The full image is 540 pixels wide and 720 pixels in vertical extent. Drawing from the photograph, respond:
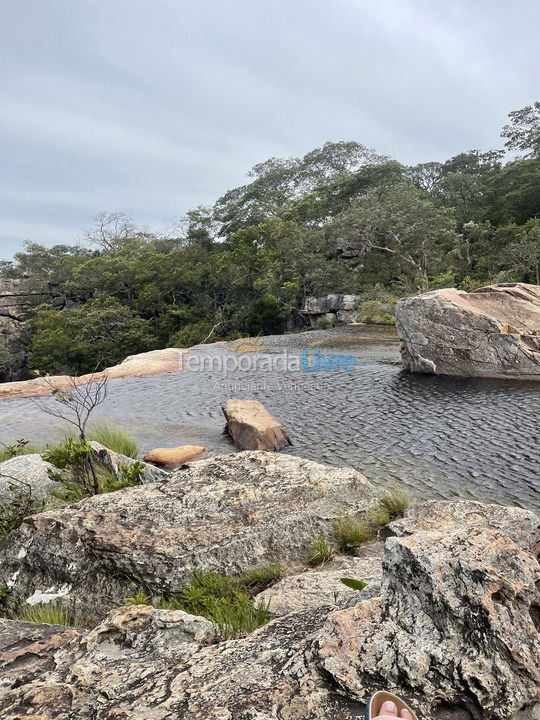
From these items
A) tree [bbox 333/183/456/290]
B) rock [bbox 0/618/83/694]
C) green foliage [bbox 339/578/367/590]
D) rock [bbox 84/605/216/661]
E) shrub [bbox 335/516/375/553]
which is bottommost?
shrub [bbox 335/516/375/553]

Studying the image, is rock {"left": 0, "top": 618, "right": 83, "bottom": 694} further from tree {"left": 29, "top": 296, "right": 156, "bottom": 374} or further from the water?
tree {"left": 29, "top": 296, "right": 156, "bottom": 374}

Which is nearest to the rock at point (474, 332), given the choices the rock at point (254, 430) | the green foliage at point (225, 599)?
the rock at point (254, 430)

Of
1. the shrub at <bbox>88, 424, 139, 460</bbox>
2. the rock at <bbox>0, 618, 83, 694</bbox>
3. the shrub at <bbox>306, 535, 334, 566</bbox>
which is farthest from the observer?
the shrub at <bbox>88, 424, 139, 460</bbox>

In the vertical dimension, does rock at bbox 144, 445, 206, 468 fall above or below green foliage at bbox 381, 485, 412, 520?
below

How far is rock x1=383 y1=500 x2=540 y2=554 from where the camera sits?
147 inches

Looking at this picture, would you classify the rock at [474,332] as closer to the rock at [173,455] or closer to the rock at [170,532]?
the rock at [173,455]

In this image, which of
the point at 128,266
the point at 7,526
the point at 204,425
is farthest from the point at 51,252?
the point at 7,526

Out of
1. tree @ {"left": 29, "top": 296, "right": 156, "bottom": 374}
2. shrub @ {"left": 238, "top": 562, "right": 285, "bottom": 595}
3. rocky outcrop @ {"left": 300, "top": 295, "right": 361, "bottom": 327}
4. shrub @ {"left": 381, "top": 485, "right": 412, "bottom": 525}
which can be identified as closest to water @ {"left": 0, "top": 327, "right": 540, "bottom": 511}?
shrub @ {"left": 381, "top": 485, "right": 412, "bottom": 525}

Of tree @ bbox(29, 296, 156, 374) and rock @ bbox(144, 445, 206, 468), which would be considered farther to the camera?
tree @ bbox(29, 296, 156, 374)

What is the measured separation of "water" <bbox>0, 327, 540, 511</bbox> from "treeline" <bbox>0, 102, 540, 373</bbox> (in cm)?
1761

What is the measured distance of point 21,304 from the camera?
137 feet

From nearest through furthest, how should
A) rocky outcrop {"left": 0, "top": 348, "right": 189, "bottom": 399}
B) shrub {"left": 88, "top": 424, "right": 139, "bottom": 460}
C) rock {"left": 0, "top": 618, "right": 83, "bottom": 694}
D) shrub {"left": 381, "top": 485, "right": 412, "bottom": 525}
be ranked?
rock {"left": 0, "top": 618, "right": 83, "bottom": 694}
shrub {"left": 381, "top": 485, "right": 412, "bottom": 525}
shrub {"left": 88, "top": 424, "right": 139, "bottom": 460}
rocky outcrop {"left": 0, "top": 348, "right": 189, "bottom": 399}

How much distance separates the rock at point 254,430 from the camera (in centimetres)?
930

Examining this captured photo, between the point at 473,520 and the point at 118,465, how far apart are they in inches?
198
